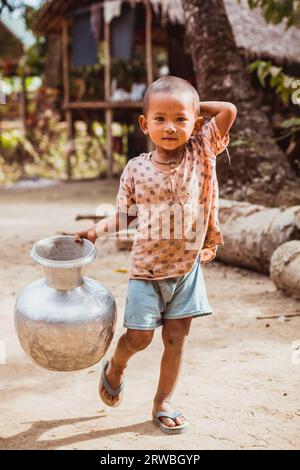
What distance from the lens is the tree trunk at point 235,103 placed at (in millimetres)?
6473

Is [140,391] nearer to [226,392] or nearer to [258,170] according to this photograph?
[226,392]

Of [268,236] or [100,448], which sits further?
[268,236]

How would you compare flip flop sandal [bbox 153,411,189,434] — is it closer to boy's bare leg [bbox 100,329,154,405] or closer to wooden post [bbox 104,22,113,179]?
boy's bare leg [bbox 100,329,154,405]

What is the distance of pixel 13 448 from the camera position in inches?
88.7

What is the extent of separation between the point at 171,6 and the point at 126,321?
9.81m

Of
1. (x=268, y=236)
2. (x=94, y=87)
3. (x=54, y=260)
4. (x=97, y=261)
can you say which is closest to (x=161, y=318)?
(x=54, y=260)

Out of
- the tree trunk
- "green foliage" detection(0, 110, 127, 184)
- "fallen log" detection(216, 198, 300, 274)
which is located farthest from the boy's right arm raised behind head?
"green foliage" detection(0, 110, 127, 184)

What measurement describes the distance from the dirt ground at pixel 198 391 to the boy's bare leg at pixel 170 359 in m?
0.10

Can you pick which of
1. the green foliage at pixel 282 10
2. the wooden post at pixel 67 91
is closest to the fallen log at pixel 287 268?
the green foliage at pixel 282 10

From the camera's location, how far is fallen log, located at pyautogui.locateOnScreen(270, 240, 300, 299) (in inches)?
168

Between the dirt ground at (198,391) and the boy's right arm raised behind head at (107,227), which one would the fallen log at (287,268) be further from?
the boy's right arm raised behind head at (107,227)

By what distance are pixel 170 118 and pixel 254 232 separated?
3.02 m

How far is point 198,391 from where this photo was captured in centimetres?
278

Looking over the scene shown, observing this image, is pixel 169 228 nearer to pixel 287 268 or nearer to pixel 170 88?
pixel 170 88
